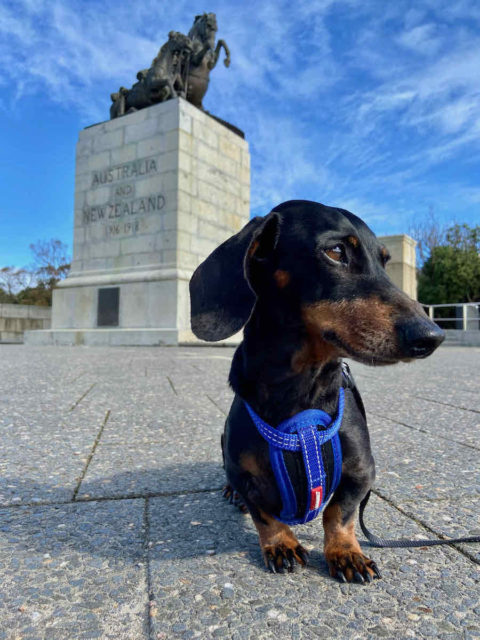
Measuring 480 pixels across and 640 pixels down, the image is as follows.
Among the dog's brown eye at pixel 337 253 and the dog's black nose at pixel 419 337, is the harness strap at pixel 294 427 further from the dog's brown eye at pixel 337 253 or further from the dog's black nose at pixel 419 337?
the dog's brown eye at pixel 337 253

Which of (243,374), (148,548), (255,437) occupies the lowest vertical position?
(148,548)

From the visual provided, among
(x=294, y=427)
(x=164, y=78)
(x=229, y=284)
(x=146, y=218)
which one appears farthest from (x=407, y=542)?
(x=164, y=78)

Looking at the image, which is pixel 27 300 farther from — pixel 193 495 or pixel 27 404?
pixel 193 495

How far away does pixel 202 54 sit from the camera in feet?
38.9

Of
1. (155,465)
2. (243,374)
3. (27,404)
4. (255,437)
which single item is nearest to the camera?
(255,437)

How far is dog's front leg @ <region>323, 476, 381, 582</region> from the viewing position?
3.90 ft

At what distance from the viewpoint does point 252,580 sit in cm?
117

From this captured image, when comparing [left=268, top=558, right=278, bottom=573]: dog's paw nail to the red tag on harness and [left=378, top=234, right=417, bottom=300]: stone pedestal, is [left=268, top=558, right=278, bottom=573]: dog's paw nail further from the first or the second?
[left=378, top=234, right=417, bottom=300]: stone pedestal

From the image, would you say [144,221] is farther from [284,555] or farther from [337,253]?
[284,555]

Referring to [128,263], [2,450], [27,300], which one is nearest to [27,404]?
[2,450]

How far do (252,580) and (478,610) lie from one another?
51 centimetres

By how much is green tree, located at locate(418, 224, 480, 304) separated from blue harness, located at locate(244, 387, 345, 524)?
24.4 metres

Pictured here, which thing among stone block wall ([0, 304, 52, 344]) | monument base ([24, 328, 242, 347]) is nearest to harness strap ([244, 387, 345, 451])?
monument base ([24, 328, 242, 347])

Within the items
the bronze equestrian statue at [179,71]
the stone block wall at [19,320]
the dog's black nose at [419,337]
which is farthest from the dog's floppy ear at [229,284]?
the stone block wall at [19,320]
